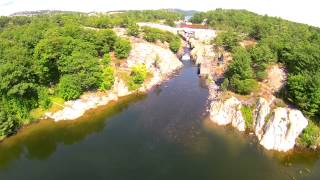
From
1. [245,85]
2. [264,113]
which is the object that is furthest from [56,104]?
[264,113]

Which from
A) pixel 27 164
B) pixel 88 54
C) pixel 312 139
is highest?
pixel 88 54

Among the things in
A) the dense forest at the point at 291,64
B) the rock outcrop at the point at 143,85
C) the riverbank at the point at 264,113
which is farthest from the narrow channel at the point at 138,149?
the dense forest at the point at 291,64

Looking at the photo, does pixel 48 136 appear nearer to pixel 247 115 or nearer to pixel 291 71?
pixel 247 115

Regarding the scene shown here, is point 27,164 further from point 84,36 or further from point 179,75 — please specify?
point 179,75

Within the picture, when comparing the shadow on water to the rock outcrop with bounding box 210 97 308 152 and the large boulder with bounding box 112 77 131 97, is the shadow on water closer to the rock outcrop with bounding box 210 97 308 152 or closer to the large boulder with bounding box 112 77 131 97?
the large boulder with bounding box 112 77 131 97

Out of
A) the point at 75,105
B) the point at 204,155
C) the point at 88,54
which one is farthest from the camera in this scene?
the point at 88,54

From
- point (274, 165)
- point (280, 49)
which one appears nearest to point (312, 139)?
point (274, 165)
